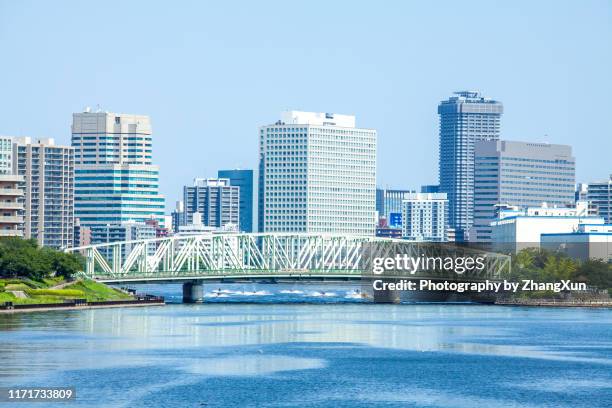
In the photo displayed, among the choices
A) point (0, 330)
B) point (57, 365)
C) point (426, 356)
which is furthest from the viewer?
point (0, 330)

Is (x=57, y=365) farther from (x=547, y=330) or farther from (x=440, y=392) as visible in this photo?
(x=547, y=330)

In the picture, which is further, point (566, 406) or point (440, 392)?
point (440, 392)

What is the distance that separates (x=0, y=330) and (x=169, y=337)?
1586cm

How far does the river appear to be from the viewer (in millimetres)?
107188

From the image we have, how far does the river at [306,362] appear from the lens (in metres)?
107

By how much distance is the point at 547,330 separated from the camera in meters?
171

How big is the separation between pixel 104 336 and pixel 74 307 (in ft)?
156

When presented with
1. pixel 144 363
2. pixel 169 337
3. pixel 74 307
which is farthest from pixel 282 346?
pixel 74 307

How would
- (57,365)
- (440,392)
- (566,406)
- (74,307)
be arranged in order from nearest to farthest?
1. (566,406)
2. (440,392)
3. (57,365)
4. (74,307)

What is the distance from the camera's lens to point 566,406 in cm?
10394

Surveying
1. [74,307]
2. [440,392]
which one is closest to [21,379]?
[440,392]

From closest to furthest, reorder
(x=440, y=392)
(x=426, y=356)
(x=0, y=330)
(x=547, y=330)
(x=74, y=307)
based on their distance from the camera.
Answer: (x=440, y=392), (x=426, y=356), (x=0, y=330), (x=547, y=330), (x=74, y=307)

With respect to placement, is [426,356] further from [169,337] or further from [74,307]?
[74,307]

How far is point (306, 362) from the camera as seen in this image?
427 ft
